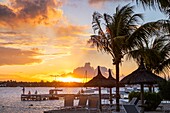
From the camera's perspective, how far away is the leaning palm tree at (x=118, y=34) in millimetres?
13898

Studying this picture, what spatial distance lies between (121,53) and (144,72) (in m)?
2.31

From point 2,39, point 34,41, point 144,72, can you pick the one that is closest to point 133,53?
point 144,72

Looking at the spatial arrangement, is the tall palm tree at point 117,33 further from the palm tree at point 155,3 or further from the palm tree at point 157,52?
the palm tree at point 155,3

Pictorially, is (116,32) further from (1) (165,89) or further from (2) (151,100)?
(2) (151,100)

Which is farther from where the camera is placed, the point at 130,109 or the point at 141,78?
the point at 141,78

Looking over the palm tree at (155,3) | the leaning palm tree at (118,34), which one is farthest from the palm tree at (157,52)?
the palm tree at (155,3)

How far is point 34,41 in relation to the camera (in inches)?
1010

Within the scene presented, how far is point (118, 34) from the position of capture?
49.0 feet

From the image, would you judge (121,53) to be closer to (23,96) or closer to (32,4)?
(32,4)

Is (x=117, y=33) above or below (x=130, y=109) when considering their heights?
above

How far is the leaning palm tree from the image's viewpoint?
1390 cm

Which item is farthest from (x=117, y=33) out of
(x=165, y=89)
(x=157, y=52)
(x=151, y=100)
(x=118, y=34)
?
(x=151, y=100)

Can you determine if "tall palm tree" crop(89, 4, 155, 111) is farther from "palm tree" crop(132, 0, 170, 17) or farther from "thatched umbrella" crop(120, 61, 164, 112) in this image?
"palm tree" crop(132, 0, 170, 17)

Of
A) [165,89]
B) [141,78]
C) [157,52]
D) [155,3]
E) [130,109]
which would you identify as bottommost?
[130,109]
